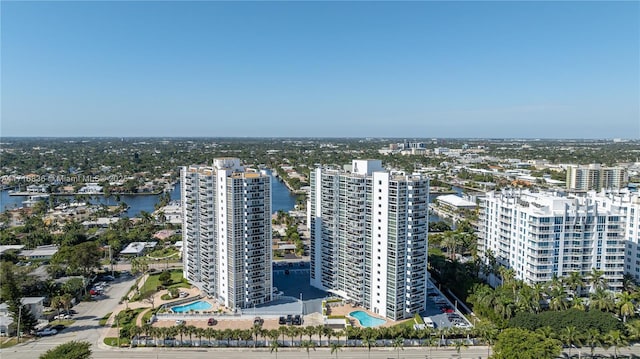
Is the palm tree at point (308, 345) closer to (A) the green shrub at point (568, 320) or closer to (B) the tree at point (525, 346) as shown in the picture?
(B) the tree at point (525, 346)

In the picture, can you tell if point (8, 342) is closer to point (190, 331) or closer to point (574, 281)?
point (190, 331)

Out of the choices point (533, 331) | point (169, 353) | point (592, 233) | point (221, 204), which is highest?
point (221, 204)

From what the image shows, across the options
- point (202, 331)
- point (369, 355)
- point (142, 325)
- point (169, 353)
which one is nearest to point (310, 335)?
point (369, 355)

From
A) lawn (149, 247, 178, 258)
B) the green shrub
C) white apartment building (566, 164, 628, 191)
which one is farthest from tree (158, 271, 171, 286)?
white apartment building (566, 164, 628, 191)

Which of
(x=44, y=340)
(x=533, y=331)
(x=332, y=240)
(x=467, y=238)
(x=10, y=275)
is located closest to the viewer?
(x=533, y=331)

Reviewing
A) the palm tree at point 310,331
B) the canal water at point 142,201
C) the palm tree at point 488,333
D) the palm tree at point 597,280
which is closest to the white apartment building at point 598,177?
the canal water at point 142,201

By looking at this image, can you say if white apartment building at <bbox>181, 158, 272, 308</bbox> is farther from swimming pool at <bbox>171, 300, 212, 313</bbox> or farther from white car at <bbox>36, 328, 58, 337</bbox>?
white car at <bbox>36, 328, 58, 337</bbox>

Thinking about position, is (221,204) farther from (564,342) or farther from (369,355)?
(564,342)
